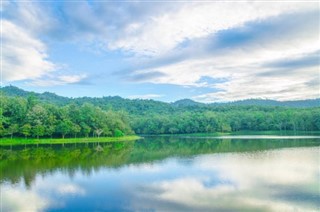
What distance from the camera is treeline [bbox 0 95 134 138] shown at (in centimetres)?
6197

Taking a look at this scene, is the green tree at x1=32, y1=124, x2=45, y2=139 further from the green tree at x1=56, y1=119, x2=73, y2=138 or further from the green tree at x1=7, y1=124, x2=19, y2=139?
the green tree at x1=56, y1=119, x2=73, y2=138

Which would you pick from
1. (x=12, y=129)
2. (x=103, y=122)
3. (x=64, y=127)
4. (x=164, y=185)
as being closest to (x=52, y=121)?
(x=64, y=127)

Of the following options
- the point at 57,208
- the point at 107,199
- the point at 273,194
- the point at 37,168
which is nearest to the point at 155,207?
the point at 107,199

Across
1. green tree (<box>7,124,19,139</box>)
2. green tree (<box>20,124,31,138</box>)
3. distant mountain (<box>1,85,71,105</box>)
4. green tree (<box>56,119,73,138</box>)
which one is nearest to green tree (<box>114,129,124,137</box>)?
green tree (<box>56,119,73,138</box>)

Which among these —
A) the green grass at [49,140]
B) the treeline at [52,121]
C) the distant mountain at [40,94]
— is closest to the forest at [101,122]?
the treeline at [52,121]

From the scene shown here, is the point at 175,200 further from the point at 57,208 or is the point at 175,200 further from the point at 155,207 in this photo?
the point at 57,208

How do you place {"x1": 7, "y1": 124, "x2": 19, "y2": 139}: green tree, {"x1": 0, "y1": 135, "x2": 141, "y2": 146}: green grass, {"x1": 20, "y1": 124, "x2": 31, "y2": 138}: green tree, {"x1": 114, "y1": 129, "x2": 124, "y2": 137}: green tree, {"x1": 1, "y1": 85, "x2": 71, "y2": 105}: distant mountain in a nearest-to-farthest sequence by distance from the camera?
{"x1": 0, "y1": 135, "x2": 141, "y2": 146}: green grass → {"x1": 7, "y1": 124, "x2": 19, "y2": 139}: green tree → {"x1": 20, "y1": 124, "x2": 31, "y2": 138}: green tree → {"x1": 114, "y1": 129, "x2": 124, "y2": 137}: green tree → {"x1": 1, "y1": 85, "x2": 71, "y2": 105}: distant mountain

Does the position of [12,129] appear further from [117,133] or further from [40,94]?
[40,94]

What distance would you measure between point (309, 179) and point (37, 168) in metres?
22.4

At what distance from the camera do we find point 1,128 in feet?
194

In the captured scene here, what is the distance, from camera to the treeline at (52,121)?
61969 millimetres

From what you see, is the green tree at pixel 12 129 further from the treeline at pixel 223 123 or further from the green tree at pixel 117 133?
the treeline at pixel 223 123

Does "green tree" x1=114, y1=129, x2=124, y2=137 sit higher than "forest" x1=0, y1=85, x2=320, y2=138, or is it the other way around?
"forest" x1=0, y1=85, x2=320, y2=138

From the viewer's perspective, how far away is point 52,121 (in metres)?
65.2
